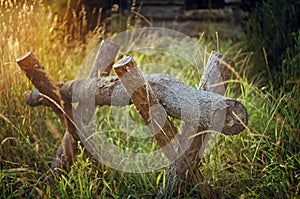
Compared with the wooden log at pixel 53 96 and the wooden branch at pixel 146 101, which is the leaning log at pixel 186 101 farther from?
the wooden log at pixel 53 96

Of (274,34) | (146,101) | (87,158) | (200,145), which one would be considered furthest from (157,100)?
(274,34)

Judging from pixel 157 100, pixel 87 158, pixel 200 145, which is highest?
pixel 157 100

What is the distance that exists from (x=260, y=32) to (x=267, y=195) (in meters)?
2.43

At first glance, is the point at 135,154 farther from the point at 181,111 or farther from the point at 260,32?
the point at 260,32

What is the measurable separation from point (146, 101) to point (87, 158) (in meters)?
0.64

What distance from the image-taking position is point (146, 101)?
2611 millimetres

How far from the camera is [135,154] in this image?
3564mm

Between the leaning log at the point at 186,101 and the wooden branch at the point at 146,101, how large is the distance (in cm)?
7

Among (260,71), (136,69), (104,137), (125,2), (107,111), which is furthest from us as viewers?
(125,2)

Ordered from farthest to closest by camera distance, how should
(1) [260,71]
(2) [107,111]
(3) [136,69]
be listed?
(1) [260,71] → (2) [107,111] → (3) [136,69]

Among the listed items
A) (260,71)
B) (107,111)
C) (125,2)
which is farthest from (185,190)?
(125,2)

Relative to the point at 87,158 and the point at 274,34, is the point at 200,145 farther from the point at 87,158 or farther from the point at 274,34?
the point at 274,34

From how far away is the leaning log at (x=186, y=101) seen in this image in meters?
2.43

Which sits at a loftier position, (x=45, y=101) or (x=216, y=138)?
(x=45, y=101)
